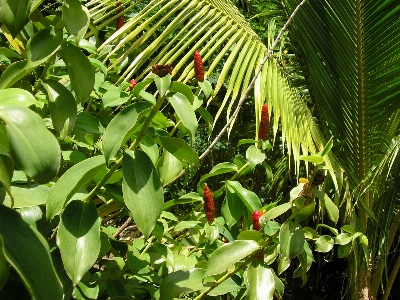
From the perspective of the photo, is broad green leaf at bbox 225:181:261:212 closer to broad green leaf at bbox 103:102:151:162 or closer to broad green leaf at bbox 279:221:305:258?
broad green leaf at bbox 279:221:305:258

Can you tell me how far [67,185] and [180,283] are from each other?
0.31 metres

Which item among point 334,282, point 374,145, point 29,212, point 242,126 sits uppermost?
point 29,212

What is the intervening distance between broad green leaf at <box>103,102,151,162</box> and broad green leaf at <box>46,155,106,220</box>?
0.05 metres

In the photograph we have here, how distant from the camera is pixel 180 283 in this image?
38.3 inches

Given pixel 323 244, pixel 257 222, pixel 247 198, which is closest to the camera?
pixel 257 222

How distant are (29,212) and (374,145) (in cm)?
255

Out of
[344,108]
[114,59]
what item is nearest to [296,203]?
[114,59]

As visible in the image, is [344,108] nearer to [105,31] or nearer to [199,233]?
[105,31]

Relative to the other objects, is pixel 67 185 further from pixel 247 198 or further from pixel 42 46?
pixel 247 198

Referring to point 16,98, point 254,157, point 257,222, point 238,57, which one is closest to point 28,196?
point 16,98

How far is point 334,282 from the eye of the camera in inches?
178

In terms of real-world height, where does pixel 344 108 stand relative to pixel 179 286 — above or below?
below

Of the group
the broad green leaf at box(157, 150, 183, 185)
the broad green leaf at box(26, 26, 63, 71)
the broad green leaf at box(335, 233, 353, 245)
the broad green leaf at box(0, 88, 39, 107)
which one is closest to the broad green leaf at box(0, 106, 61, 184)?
the broad green leaf at box(0, 88, 39, 107)

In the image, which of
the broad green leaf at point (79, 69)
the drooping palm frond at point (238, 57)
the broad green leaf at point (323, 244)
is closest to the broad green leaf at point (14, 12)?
the broad green leaf at point (79, 69)
